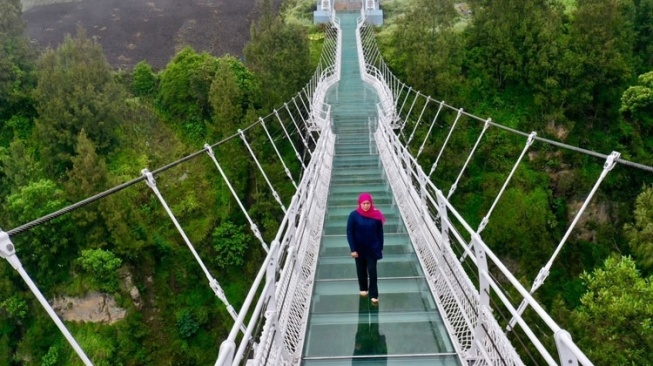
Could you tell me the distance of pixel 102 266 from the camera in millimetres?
10305

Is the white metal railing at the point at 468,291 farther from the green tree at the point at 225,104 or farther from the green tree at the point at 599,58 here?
the green tree at the point at 599,58

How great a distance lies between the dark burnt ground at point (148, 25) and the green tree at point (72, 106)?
425cm

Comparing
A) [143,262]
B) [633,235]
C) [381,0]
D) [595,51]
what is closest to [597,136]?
[595,51]

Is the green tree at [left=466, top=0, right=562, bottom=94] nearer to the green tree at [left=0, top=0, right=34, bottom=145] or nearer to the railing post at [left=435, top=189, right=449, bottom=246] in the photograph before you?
the railing post at [left=435, top=189, right=449, bottom=246]

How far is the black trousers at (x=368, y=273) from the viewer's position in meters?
3.31

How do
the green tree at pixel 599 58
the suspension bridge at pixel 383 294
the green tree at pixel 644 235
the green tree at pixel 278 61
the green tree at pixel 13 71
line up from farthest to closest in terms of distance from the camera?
the green tree at pixel 278 61, the green tree at pixel 13 71, the green tree at pixel 599 58, the green tree at pixel 644 235, the suspension bridge at pixel 383 294

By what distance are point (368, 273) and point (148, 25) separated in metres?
19.7

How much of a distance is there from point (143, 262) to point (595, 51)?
13243 mm

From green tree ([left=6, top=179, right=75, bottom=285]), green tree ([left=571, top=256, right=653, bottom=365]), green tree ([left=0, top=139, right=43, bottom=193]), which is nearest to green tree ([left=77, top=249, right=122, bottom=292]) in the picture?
Answer: green tree ([left=6, top=179, right=75, bottom=285])

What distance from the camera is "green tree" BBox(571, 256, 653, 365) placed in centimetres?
636

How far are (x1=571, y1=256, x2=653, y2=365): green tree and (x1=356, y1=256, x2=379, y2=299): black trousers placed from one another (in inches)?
183

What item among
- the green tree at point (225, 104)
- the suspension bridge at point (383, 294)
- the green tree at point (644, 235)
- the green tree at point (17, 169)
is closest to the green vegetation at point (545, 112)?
the green tree at point (644, 235)

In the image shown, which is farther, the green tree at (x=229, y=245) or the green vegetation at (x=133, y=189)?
the green tree at (x=229, y=245)

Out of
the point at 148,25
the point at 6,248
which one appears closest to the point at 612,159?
the point at 6,248
